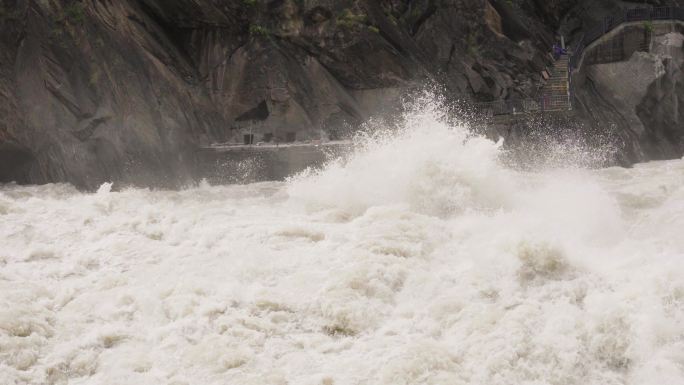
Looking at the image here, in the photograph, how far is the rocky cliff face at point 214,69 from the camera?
17.8 meters

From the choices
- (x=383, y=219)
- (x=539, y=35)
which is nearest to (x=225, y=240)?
(x=383, y=219)

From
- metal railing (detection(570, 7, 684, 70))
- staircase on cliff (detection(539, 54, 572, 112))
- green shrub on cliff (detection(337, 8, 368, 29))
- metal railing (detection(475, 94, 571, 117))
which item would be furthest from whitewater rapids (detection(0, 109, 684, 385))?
metal railing (detection(570, 7, 684, 70))

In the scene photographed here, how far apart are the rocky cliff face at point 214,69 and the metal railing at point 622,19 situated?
3.84ft

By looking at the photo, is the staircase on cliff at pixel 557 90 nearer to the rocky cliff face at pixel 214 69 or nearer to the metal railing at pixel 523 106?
the metal railing at pixel 523 106

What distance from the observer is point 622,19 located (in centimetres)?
2558

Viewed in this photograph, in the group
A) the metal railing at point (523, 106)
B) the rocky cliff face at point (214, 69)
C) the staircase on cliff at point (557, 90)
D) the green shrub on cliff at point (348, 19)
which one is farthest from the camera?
the staircase on cliff at point (557, 90)

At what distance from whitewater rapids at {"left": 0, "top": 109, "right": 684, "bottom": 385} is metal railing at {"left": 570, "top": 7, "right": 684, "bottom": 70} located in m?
11.9

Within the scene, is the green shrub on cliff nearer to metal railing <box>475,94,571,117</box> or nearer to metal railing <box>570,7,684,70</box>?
metal railing <box>475,94,571,117</box>

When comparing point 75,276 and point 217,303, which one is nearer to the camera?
point 217,303

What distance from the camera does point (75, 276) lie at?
1105cm

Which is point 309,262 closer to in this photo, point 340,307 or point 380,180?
point 340,307

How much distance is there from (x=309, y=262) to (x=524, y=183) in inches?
261

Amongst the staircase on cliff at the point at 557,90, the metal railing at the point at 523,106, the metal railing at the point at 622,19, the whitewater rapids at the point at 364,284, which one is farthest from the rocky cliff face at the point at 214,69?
the whitewater rapids at the point at 364,284

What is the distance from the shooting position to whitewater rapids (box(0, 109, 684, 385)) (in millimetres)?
8438
